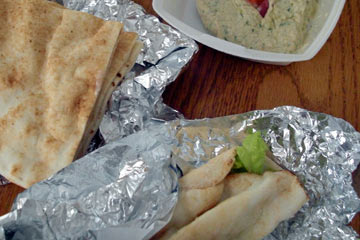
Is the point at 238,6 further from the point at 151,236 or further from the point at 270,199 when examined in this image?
the point at 151,236

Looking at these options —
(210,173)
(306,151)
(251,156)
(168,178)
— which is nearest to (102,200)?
→ (168,178)

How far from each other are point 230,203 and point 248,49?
0.63 metres

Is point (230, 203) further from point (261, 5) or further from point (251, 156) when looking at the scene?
point (261, 5)

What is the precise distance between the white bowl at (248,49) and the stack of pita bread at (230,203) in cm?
47

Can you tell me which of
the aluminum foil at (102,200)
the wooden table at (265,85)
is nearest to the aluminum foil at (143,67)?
the wooden table at (265,85)

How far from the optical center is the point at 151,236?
0.98 metres

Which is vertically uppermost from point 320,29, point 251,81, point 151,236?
point 320,29

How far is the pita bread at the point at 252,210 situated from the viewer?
100 cm

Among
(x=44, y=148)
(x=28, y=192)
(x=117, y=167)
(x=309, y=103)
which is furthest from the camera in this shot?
(x=309, y=103)

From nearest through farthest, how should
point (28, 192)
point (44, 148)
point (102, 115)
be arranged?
point (28, 192) < point (44, 148) < point (102, 115)

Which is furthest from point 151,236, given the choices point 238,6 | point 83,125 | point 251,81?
point 238,6

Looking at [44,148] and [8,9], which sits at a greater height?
[8,9]

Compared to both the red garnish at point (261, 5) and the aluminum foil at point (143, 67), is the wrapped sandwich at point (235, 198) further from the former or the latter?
the red garnish at point (261, 5)

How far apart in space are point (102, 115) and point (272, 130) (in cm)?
54
